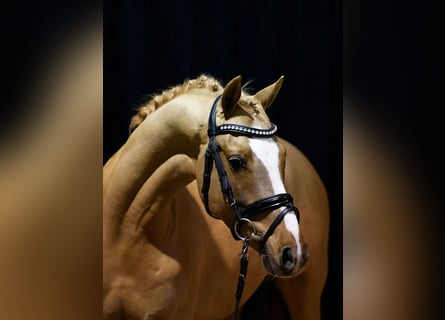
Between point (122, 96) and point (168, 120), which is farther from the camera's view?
point (122, 96)

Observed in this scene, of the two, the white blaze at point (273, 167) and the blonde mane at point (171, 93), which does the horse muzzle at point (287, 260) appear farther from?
the blonde mane at point (171, 93)

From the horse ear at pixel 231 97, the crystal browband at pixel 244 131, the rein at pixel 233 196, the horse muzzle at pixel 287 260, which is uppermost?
the horse ear at pixel 231 97

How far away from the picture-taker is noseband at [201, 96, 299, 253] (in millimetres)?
1367

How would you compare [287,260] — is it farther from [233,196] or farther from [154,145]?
[154,145]

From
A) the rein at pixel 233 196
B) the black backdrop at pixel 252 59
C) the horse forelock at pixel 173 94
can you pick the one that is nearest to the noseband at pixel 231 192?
the rein at pixel 233 196

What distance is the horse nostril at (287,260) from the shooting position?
4.46ft

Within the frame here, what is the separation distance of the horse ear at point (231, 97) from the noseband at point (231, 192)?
0.11 feet

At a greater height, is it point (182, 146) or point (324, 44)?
point (324, 44)
